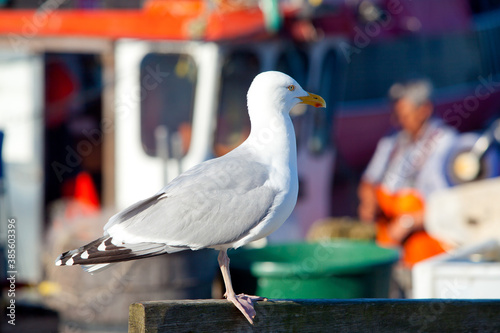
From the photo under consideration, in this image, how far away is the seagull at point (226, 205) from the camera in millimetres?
2006

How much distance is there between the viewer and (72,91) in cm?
644

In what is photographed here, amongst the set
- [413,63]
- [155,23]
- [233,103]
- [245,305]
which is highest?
[413,63]

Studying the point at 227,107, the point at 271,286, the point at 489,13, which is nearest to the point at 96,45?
the point at 227,107

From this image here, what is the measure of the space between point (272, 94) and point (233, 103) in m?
3.35

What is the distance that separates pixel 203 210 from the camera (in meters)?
2.10

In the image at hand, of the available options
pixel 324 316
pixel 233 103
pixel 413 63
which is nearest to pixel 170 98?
pixel 233 103

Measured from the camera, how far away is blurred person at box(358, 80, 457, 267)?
5895 millimetres

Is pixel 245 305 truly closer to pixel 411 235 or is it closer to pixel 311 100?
pixel 311 100

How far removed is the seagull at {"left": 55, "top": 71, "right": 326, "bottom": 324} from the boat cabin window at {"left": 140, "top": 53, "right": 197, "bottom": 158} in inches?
126

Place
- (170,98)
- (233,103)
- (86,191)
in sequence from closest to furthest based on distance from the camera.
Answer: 1. (170,98)
2. (233,103)
3. (86,191)

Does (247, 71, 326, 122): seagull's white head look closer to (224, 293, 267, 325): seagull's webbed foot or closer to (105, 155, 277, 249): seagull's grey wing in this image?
(105, 155, 277, 249): seagull's grey wing

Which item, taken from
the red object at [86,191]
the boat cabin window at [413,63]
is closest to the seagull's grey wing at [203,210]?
the red object at [86,191]

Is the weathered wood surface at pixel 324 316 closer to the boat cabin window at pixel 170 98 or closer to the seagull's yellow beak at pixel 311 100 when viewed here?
the seagull's yellow beak at pixel 311 100

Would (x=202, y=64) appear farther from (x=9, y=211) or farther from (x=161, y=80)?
(x=9, y=211)
